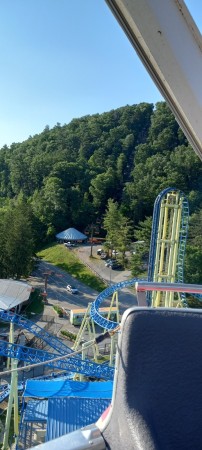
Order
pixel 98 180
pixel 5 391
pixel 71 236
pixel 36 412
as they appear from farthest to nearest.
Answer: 1. pixel 98 180
2. pixel 71 236
3. pixel 5 391
4. pixel 36 412

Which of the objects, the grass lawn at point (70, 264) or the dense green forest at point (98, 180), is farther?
the grass lawn at point (70, 264)

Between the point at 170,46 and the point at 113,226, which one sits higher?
the point at 170,46

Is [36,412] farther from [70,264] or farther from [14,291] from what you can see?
[70,264]

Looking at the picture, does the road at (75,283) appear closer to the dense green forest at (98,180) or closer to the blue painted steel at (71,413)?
the dense green forest at (98,180)

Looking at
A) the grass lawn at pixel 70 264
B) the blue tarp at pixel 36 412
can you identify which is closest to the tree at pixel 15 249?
the grass lawn at pixel 70 264

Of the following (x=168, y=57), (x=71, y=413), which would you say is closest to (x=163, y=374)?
(x=168, y=57)

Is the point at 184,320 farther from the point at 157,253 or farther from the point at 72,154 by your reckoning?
the point at 72,154

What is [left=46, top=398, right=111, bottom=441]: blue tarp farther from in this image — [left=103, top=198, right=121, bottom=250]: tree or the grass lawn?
[left=103, top=198, right=121, bottom=250]: tree

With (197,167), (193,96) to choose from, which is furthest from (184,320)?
(197,167)
